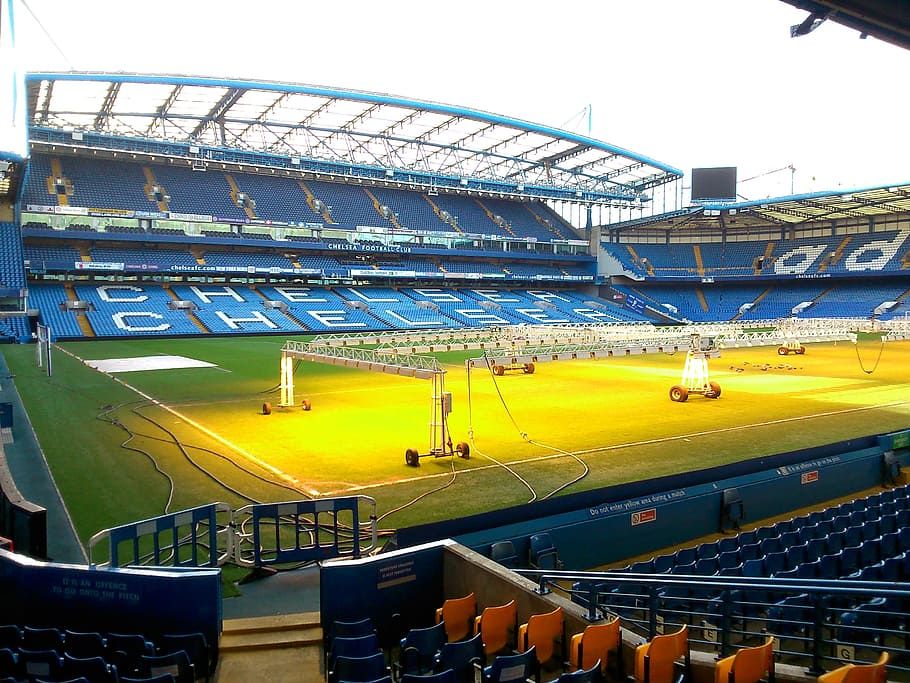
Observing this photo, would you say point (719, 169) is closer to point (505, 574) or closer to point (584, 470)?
point (584, 470)

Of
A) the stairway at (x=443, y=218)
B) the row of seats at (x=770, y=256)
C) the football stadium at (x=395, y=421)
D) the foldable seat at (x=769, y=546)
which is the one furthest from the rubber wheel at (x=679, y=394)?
the row of seats at (x=770, y=256)

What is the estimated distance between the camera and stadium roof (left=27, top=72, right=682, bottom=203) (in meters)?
55.4

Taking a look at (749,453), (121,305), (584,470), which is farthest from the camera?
(121,305)

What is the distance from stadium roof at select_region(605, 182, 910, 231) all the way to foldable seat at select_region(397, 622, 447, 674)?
70.0 meters

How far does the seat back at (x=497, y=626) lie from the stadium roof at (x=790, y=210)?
2718 inches

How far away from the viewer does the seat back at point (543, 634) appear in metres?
7.96

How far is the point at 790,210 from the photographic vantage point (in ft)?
258

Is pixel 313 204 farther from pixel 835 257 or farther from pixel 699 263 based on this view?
pixel 835 257

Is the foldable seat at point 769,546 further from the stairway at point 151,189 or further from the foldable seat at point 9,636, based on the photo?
the stairway at point 151,189

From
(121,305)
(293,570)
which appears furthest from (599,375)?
(121,305)

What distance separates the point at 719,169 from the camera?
78.6m

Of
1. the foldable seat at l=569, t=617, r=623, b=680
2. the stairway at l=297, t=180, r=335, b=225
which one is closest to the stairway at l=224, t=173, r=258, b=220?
the stairway at l=297, t=180, r=335, b=225

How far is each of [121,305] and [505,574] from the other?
6116 centimetres

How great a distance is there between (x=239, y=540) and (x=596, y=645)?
7265 mm
